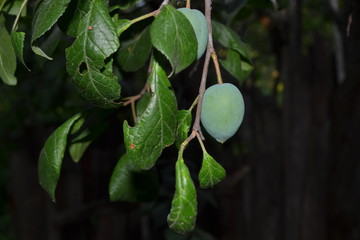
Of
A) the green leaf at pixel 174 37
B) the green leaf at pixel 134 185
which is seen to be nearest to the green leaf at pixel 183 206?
the green leaf at pixel 174 37

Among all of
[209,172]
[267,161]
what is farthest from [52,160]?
[267,161]

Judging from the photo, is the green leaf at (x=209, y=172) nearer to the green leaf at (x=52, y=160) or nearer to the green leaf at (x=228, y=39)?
the green leaf at (x=52, y=160)

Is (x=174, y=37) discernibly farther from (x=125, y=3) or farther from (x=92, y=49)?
(x=125, y=3)

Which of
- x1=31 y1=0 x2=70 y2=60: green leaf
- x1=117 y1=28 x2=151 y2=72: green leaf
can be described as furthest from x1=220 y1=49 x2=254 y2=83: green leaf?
x1=31 y1=0 x2=70 y2=60: green leaf

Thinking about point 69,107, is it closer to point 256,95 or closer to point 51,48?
point 256,95

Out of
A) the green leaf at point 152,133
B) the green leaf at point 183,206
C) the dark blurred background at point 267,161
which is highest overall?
the green leaf at point 152,133

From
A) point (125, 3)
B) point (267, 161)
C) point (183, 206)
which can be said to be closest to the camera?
point (183, 206)
